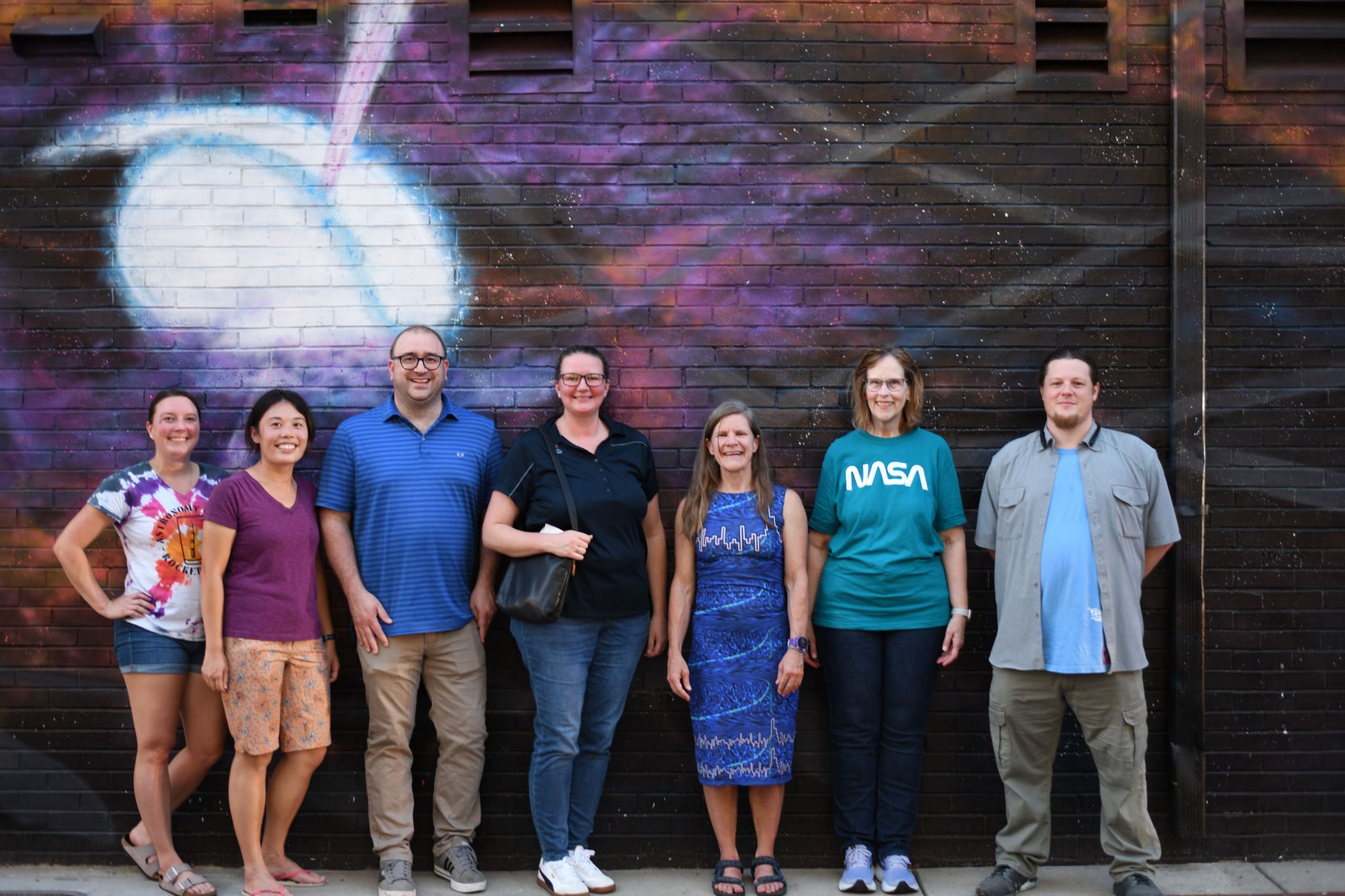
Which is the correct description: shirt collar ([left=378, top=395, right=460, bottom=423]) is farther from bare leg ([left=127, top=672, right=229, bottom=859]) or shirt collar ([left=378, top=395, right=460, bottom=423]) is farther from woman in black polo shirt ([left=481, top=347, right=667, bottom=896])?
bare leg ([left=127, top=672, right=229, bottom=859])

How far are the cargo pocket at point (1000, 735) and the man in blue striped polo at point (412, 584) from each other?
7.17 feet

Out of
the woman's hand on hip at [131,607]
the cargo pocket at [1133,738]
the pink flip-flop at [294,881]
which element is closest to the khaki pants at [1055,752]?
the cargo pocket at [1133,738]

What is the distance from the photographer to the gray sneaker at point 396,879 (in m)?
4.54

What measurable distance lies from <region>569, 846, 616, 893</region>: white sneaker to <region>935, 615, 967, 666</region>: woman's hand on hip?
1696 millimetres

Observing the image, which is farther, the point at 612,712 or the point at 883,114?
A: the point at 883,114

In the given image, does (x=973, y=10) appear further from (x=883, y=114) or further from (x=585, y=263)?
(x=585, y=263)

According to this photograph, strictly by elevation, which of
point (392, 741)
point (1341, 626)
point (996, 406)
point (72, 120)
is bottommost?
point (392, 741)

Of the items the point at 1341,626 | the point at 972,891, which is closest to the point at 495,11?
the point at 972,891

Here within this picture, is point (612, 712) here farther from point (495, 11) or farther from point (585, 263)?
point (495, 11)

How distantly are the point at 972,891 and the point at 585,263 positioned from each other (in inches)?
126

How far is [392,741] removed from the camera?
4.64m

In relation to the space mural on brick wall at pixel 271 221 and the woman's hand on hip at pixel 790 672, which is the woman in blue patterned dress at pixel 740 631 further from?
the space mural on brick wall at pixel 271 221

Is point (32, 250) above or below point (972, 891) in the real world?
above

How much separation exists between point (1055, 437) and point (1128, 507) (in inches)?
16.0
